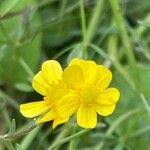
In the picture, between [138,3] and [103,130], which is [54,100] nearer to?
[103,130]

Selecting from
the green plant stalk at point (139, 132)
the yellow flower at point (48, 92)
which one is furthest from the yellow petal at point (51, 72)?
the green plant stalk at point (139, 132)

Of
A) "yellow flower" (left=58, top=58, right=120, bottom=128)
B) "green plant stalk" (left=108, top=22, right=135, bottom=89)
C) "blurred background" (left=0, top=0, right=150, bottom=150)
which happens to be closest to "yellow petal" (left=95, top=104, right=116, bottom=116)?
"yellow flower" (left=58, top=58, right=120, bottom=128)

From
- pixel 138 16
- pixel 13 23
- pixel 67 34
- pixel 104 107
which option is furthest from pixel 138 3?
pixel 104 107

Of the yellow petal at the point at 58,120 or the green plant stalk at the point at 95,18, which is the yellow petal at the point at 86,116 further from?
the green plant stalk at the point at 95,18

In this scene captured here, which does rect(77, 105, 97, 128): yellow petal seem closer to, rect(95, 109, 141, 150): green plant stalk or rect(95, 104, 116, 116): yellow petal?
rect(95, 104, 116, 116): yellow petal

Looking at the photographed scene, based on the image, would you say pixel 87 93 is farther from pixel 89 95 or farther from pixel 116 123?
pixel 116 123

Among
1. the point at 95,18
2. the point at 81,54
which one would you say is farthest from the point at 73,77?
the point at 95,18

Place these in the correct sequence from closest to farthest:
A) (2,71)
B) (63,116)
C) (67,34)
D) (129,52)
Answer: (63,116) < (129,52) < (2,71) < (67,34)
